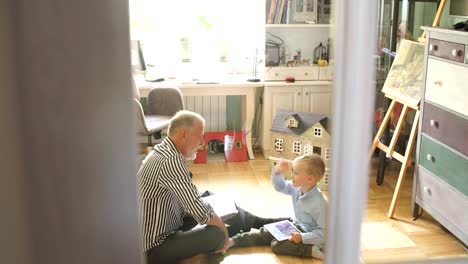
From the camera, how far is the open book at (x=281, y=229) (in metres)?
2.57

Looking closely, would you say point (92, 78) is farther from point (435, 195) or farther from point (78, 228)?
point (435, 195)

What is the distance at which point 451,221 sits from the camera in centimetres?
261

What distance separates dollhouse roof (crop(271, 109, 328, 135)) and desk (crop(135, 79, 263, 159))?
1.01ft

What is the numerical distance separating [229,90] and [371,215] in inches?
59.0

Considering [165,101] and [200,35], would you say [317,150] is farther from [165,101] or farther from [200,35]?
[200,35]

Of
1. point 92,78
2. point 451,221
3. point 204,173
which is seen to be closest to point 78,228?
point 92,78

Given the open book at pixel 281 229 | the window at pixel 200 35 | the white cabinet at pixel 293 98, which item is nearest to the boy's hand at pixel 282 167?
the open book at pixel 281 229

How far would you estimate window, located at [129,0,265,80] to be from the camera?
4160 mm

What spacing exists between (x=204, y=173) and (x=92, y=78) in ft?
9.88

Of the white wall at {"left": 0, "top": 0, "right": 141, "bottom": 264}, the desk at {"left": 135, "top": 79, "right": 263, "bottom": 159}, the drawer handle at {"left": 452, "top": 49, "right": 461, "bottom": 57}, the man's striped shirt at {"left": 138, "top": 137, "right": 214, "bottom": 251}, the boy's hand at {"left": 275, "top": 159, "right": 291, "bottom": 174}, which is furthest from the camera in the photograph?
the desk at {"left": 135, "top": 79, "right": 263, "bottom": 159}

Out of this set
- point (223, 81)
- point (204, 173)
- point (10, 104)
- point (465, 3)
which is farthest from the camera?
point (223, 81)

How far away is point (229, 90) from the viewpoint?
3.97m

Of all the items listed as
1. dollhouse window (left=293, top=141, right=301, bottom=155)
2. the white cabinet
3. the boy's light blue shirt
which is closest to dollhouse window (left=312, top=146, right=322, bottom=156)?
dollhouse window (left=293, top=141, right=301, bottom=155)

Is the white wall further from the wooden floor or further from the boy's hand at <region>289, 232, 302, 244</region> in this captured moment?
the boy's hand at <region>289, 232, 302, 244</region>
